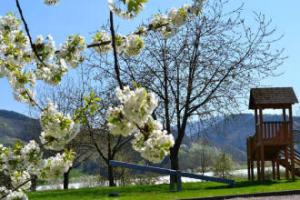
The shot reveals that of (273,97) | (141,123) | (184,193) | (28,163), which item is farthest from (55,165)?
(273,97)

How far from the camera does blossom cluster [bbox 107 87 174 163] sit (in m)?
4.13

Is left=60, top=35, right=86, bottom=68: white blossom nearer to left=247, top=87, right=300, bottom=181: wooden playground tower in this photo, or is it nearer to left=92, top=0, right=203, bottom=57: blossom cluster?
left=92, top=0, right=203, bottom=57: blossom cluster

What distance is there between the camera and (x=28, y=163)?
6.05 metres

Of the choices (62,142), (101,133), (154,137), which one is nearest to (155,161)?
(154,137)

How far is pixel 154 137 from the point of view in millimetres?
4270

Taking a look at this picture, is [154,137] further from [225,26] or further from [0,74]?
[225,26]

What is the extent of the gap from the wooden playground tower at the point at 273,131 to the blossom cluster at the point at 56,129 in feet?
74.6

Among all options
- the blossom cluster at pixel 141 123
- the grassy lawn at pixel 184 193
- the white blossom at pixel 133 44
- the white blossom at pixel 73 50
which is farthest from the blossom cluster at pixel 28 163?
the grassy lawn at pixel 184 193

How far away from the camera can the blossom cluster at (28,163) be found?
600 cm

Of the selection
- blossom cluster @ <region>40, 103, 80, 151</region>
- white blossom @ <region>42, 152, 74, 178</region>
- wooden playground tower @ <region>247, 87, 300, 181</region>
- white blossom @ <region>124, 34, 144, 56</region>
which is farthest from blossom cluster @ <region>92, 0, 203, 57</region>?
wooden playground tower @ <region>247, 87, 300, 181</region>

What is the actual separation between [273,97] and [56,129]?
24390 millimetres

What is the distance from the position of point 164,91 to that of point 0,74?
23210mm

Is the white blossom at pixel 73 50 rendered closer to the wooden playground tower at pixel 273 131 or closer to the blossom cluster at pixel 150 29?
the blossom cluster at pixel 150 29

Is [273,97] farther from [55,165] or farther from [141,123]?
[141,123]
